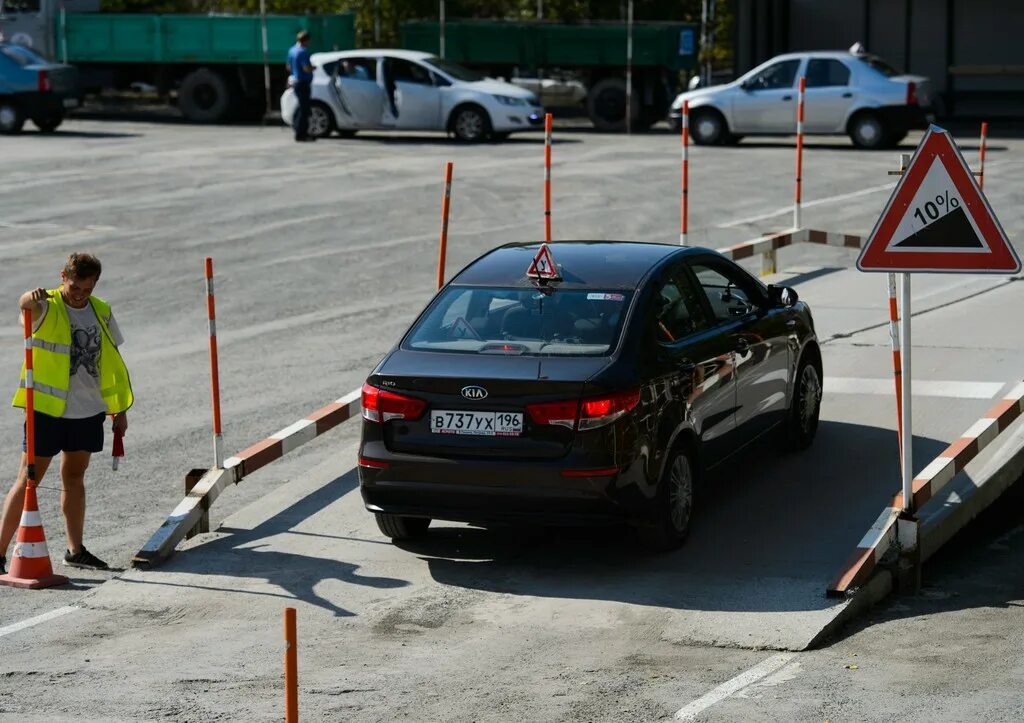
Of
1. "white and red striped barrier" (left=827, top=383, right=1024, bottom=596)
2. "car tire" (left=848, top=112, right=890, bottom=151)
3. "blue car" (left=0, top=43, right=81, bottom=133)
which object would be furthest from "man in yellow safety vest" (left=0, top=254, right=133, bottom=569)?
"blue car" (left=0, top=43, right=81, bottom=133)

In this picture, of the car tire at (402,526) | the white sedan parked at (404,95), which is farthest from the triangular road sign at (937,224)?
the white sedan parked at (404,95)

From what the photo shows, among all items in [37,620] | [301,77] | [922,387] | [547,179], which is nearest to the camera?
[37,620]

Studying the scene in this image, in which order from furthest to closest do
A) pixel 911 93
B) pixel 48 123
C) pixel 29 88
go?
pixel 48 123
pixel 29 88
pixel 911 93

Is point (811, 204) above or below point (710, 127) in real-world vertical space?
below

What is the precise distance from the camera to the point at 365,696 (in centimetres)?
717

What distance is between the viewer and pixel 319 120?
106 ft

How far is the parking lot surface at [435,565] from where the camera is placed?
287 inches

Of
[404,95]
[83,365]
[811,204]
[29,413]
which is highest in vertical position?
[404,95]

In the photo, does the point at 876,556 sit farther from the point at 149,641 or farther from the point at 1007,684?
the point at 149,641

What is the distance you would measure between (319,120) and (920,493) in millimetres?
24399

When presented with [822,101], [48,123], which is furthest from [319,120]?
[822,101]

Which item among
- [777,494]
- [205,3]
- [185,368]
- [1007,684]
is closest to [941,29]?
[205,3]

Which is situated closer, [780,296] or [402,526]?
[402,526]

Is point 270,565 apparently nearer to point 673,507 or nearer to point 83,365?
point 83,365
